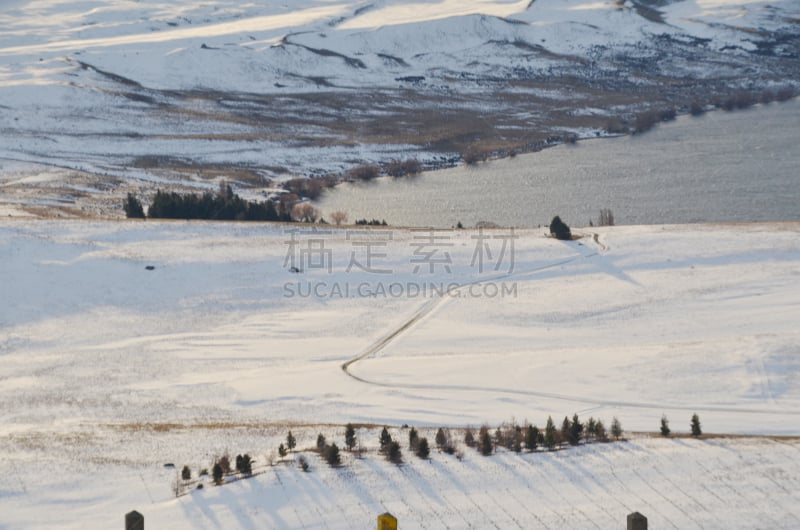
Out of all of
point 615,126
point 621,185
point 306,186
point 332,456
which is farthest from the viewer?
point 615,126

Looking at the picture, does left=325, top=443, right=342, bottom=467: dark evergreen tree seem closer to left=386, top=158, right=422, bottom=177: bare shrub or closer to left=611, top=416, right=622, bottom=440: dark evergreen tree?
left=611, top=416, right=622, bottom=440: dark evergreen tree

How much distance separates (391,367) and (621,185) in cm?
4828

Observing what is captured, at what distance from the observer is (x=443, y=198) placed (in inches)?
3285

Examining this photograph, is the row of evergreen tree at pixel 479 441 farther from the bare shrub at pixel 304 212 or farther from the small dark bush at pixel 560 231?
the bare shrub at pixel 304 212

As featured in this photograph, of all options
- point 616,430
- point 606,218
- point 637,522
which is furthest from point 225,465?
point 606,218

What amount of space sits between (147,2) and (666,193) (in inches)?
5504

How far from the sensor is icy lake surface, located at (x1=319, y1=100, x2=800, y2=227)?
7325cm

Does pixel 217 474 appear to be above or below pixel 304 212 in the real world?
below

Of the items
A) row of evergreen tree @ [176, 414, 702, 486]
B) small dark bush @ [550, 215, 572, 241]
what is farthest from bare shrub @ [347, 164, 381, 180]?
row of evergreen tree @ [176, 414, 702, 486]

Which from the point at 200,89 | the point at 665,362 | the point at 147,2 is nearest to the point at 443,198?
the point at 665,362

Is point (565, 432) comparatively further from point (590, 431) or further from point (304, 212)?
point (304, 212)

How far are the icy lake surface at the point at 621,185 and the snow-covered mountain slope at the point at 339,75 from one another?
29.2 feet

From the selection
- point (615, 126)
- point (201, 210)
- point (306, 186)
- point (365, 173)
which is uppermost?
point (615, 126)

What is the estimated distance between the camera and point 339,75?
142125 mm
